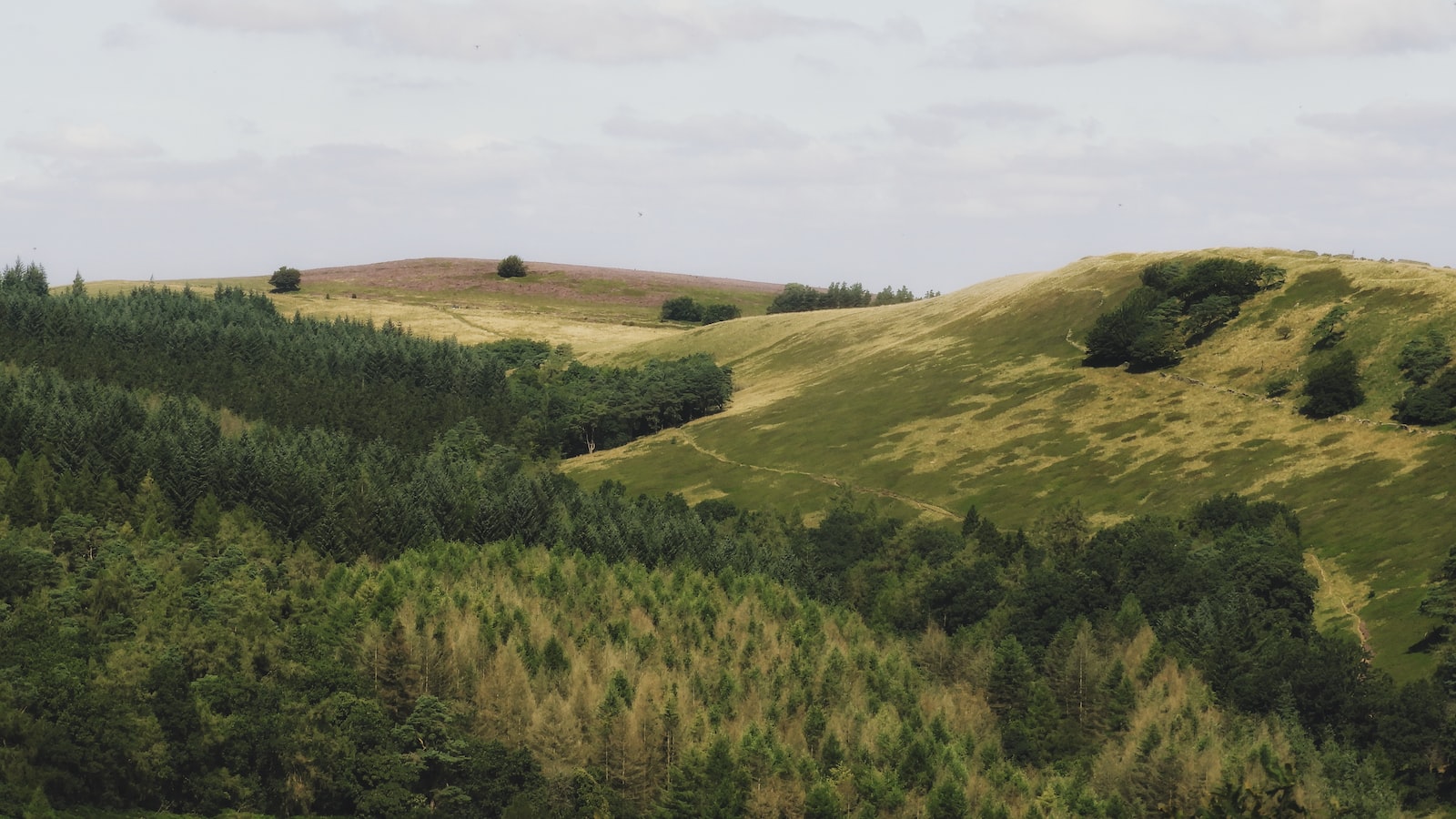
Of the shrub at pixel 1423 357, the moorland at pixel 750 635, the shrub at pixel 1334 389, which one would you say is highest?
the shrub at pixel 1423 357

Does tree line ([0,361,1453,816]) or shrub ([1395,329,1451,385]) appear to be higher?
shrub ([1395,329,1451,385])

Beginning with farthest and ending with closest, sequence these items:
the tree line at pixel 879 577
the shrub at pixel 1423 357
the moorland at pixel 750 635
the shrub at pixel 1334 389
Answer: the shrub at pixel 1334 389, the shrub at pixel 1423 357, the tree line at pixel 879 577, the moorland at pixel 750 635

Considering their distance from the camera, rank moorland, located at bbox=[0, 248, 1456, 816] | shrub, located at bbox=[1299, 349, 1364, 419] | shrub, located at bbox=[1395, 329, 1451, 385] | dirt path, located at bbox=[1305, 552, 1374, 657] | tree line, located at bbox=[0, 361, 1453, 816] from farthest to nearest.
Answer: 1. shrub, located at bbox=[1299, 349, 1364, 419]
2. shrub, located at bbox=[1395, 329, 1451, 385]
3. dirt path, located at bbox=[1305, 552, 1374, 657]
4. tree line, located at bbox=[0, 361, 1453, 816]
5. moorland, located at bbox=[0, 248, 1456, 816]

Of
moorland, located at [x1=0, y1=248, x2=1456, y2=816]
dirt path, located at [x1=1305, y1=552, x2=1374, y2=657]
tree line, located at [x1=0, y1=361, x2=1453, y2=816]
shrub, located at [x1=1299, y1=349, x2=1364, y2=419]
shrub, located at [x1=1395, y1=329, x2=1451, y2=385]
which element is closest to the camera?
moorland, located at [x1=0, y1=248, x2=1456, y2=816]

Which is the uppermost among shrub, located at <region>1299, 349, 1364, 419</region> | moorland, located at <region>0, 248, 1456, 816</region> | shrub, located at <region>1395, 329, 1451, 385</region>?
shrub, located at <region>1395, 329, 1451, 385</region>

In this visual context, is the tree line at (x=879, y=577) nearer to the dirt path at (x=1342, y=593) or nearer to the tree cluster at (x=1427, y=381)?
the dirt path at (x=1342, y=593)

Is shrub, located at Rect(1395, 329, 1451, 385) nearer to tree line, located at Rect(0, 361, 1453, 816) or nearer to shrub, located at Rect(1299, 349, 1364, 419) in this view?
shrub, located at Rect(1299, 349, 1364, 419)

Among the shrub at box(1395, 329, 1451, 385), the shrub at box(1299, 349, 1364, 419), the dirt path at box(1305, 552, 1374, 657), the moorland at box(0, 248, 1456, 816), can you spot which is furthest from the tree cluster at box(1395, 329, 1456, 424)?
the dirt path at box(1305, 552, 1374, 657)

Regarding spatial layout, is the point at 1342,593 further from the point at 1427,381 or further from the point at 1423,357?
the point at 1423,357

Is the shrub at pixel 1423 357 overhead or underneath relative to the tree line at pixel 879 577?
overhead

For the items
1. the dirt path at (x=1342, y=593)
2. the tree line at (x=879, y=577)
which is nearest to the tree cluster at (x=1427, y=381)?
the tree line at (x=879, y=577)

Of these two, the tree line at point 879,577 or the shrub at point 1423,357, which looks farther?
the shrub at point 1423,357

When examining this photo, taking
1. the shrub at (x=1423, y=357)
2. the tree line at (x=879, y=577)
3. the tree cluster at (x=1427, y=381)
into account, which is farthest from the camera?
the shrub at (x=1423, y=357)

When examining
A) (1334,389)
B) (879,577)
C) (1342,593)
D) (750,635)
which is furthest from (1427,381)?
(750,635)
